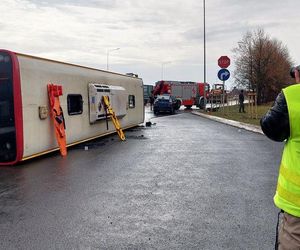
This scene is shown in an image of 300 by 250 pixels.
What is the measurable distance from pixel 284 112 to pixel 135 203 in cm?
403

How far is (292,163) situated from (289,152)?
0.27 ft

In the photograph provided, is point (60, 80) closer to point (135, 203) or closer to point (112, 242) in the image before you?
point (135, 203)

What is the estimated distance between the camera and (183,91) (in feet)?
149

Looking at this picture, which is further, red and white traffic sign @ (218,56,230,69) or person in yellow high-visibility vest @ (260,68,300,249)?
red and white traffic sign @ (218,56,230,69)

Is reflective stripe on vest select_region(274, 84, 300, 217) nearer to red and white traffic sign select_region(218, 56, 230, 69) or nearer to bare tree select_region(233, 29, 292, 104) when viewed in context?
red and white traffic sign select_region(218, 56, 230, 69)

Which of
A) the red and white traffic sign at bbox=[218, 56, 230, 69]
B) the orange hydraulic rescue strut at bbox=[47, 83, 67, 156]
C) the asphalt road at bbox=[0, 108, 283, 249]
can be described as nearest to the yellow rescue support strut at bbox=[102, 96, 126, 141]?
the orange hydraulic rescue strut at bbox=[47, 83, 67, 156]

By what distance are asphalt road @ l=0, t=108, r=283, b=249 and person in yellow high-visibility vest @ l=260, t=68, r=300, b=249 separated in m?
1.93

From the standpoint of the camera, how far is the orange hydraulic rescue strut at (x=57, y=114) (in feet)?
37.1

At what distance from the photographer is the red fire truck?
44.2m

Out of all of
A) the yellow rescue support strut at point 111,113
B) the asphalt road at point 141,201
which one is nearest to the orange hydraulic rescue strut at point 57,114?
the asphalt road at point 141,201

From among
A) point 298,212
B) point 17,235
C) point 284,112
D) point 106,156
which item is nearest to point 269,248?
point 298,212

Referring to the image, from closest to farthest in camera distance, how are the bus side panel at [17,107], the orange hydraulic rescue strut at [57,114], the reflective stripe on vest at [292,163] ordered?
the reflective stripe on vest at [292,163]
the bus side panel at [17,107]
the orange hydraulic rescue strut at [57,114]

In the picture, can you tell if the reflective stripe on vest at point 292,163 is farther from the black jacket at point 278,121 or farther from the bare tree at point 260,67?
the bare tree at point 260,67

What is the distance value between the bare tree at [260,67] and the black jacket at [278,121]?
51.0 m
